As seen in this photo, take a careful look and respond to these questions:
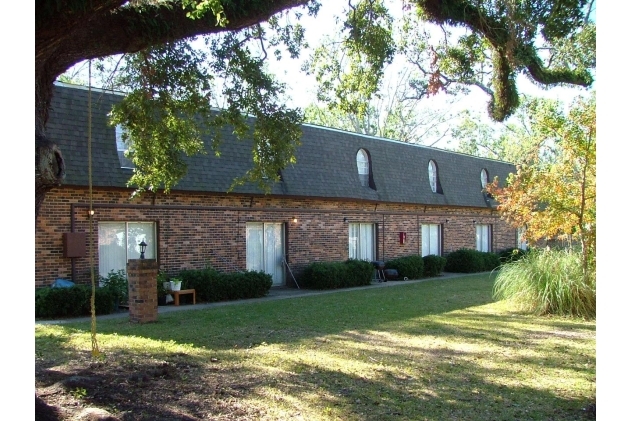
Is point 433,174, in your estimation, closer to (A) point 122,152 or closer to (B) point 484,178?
(B) point 484,178

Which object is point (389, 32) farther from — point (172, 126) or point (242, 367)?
point (242, 367)

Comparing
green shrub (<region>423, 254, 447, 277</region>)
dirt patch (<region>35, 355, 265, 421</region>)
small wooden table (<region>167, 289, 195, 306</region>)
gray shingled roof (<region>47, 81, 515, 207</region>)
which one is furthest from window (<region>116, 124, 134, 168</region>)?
green shrub (<region>423, 254, 447, 277</region>)

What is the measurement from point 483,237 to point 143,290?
2167 centimetres

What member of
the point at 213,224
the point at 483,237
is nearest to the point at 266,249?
the point at 213,224

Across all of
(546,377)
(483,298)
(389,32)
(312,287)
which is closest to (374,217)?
(312,287)

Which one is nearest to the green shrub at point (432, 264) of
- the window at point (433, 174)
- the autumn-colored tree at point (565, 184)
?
the window at point (433, 174)

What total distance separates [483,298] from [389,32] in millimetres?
8111

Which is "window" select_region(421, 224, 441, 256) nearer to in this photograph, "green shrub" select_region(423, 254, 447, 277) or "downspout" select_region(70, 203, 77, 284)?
"green shrub" select_region(423, 254, 447, 277)

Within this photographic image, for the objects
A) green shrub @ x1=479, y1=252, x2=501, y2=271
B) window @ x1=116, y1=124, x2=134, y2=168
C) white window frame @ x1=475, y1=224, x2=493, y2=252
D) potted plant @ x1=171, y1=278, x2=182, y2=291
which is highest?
window @ x1=116, y1=124, x2=134, y2=168

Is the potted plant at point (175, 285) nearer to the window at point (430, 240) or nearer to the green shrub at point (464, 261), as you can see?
the window at point (430, 240)

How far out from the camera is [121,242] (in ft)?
50.0

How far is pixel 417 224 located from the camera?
976 inches

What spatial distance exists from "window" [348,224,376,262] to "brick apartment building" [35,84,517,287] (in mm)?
41

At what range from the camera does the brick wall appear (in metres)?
13.8
